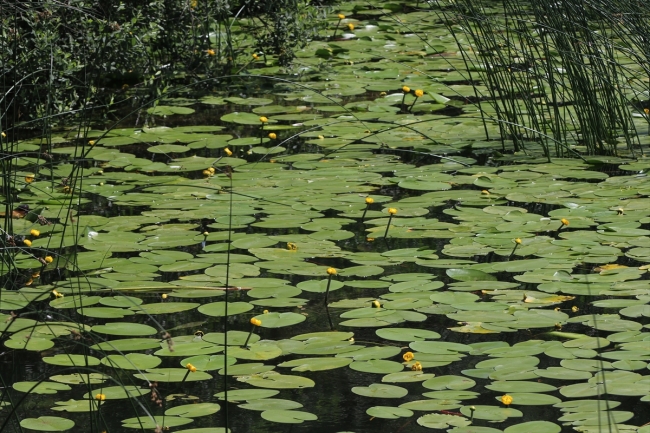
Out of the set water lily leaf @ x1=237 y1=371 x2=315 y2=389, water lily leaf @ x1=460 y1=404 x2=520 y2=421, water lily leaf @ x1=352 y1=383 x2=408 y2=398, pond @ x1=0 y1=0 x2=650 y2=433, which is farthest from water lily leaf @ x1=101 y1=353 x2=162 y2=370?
water lily leaf @ x1=460 y1=404 x2=520 y2=421

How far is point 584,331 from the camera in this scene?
2439mm

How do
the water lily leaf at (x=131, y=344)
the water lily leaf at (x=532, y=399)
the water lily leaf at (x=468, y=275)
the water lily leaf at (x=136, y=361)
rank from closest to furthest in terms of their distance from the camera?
the water lily leaf at (x=532, y=399)
the water lily leaf at (x=136, y=361)
the water lily leaf at (x=131, y=344)
the water lily leaf at (x=468, y=275)

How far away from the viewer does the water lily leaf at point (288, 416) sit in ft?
6.61

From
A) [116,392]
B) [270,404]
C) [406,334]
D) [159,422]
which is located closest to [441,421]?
[270,404]

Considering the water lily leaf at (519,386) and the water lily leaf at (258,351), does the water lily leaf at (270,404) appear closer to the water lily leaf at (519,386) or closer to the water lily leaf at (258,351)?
the water lily leaf at (258,351)

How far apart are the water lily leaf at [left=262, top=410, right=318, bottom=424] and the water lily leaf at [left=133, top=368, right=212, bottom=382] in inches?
9.5

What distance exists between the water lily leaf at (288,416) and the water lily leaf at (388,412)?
4.6 inches

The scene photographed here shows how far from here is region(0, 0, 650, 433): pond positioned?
2.09 metres

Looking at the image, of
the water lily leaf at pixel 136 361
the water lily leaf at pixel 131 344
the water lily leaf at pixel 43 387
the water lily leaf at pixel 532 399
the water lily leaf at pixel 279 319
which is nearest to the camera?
the water lily leaf at pixel 532 399

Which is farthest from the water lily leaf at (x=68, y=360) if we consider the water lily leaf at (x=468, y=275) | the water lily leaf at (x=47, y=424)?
the water lily leaf at (x=468, y=275)

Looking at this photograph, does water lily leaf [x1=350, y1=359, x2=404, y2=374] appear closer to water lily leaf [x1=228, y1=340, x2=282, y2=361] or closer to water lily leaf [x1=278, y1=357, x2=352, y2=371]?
water lily leaf [x1=278, y1=357, x2=352, y2=371]

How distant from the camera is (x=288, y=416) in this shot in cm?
203

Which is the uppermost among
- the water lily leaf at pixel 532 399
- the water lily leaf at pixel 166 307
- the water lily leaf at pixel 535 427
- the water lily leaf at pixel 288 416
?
the water lily leaf at pixel 535 427

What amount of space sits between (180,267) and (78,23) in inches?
75.4
